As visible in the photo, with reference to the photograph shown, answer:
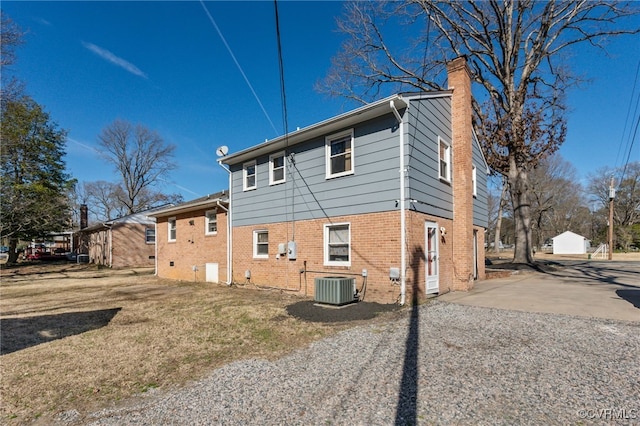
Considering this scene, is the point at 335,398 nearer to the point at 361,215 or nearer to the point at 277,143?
Result: the point at 361,215

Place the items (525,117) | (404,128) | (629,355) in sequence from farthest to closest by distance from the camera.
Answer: (525,117) < (404,128) < (629,355)

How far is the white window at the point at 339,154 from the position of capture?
380 inches

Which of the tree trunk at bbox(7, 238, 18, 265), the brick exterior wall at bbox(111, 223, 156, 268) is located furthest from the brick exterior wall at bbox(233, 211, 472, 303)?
the tree trunk at bbox(7, 238, 18, 265)

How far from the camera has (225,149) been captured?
44.9 feet

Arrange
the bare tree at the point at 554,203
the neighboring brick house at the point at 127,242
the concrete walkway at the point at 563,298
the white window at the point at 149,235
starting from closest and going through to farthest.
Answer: the concrete walkway at the point at 563,298
the neighboring brick house at the point at 127,242
the white window at the point at 149,235
the bare tree at the point at 554,203

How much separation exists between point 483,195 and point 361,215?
28.4 feet

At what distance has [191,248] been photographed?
632 inches

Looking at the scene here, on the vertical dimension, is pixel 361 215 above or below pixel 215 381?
above

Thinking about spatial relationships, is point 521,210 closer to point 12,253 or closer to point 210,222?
point 210,222

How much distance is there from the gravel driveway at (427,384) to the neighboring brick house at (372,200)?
315 cm

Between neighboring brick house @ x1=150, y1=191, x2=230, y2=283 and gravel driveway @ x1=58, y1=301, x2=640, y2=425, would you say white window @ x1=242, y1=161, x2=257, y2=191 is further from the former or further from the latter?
gravel driveway @ x1=58, y1=301, x2=640, y2=425

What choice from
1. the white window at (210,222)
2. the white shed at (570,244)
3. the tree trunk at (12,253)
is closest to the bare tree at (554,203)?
the white shed at (570,244)

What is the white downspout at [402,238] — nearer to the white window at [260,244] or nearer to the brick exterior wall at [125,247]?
the white window at [260,244]

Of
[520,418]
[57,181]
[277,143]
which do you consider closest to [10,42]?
[277,143]
